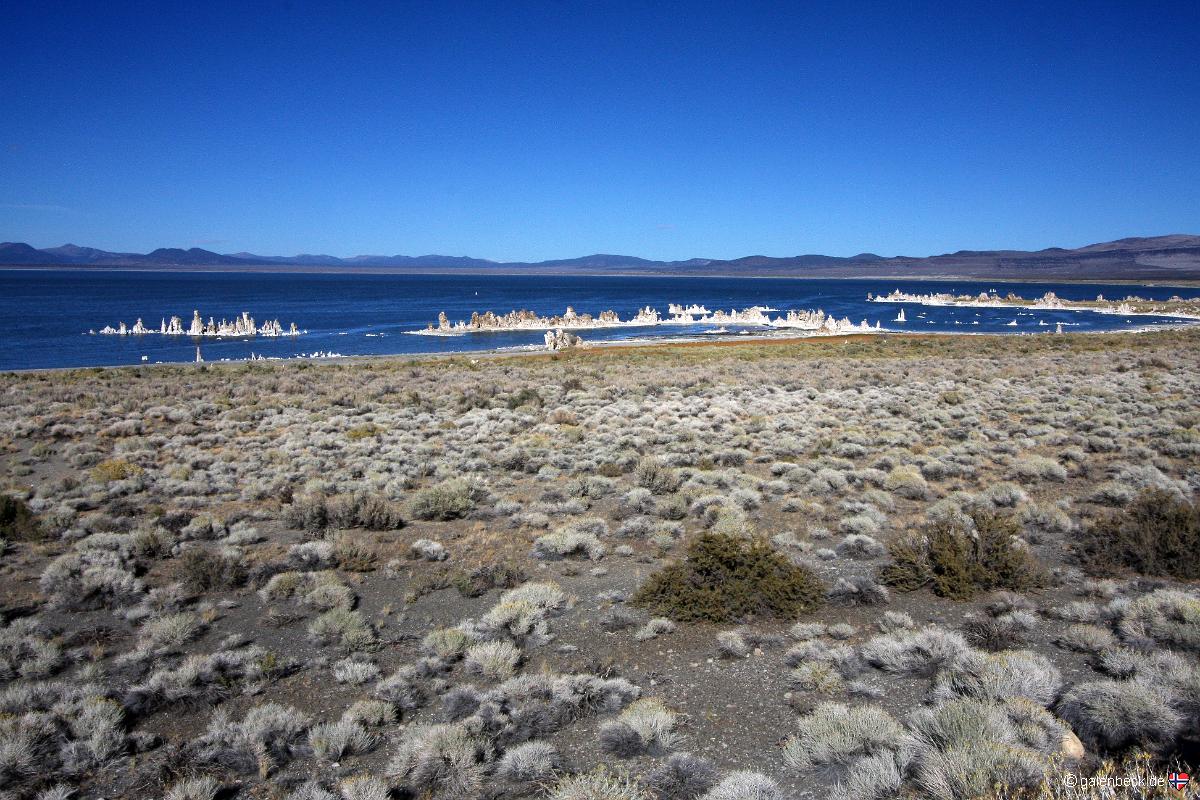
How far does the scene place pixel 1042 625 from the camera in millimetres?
7207

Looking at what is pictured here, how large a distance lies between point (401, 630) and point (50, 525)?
738 cm

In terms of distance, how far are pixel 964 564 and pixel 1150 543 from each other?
8.20ft

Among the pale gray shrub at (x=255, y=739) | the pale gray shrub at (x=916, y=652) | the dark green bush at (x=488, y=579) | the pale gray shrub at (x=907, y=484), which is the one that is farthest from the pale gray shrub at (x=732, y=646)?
the pale gray shrub at (x=907, y=484)

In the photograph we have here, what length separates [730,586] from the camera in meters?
7.96

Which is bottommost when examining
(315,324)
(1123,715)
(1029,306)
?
(1123,715)

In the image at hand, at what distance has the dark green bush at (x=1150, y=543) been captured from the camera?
838 centimetres

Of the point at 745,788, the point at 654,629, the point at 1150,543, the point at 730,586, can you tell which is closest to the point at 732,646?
the point at 654,629

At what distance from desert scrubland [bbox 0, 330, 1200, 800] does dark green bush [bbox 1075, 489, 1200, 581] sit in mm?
48

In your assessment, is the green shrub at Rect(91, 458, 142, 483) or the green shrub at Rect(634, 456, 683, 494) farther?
the green shrub at Rect(91, 458, 142, 483)

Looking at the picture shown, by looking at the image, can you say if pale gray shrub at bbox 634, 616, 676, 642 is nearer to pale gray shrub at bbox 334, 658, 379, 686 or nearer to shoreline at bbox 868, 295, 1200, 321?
pale gray shrub at bbox 334, 658, 379, 686

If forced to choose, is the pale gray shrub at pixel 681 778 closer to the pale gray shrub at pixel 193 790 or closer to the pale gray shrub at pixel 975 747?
the pale gray shrub at pixel 975 747

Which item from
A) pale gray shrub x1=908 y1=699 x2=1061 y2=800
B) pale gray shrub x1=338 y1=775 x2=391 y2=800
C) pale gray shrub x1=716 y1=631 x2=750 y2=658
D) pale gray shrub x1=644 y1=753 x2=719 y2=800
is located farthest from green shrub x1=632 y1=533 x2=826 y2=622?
pale gray shrub x1=338 y1=775 x2=391 y2=800

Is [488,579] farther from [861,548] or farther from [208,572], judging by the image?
[861,548]

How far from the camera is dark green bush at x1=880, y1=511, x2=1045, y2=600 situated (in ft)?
27.0
